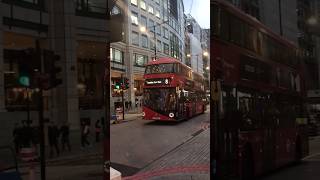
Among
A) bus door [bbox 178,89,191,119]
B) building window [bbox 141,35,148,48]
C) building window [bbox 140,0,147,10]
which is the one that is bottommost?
bus door [bbox 178,89,191,119]

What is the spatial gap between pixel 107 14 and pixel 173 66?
524 mm

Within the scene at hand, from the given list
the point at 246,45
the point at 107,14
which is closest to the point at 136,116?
the point at 107,14

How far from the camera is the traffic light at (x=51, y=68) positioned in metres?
1.92

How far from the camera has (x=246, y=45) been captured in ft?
16.1

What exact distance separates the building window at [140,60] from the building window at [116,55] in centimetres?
6

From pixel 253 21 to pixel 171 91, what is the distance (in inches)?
62.7

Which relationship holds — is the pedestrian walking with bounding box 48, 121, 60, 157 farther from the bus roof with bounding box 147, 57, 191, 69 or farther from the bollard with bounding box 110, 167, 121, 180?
the bus roof with bounding box 147, 57, 191, 69

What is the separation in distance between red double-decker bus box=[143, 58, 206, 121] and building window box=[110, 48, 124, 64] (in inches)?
7.0

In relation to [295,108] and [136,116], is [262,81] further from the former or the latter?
[136,116]

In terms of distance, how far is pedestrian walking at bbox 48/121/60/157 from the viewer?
200 centimetres

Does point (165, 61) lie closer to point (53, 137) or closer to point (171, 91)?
point (171, 91)

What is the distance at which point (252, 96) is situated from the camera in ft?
19.5

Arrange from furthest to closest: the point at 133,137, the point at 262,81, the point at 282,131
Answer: the point at 282,131
the point at 262,81
the point at 133,137

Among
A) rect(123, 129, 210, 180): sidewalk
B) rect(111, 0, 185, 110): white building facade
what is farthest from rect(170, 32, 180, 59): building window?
rect(123, 129, 210, 180): sidewalk
